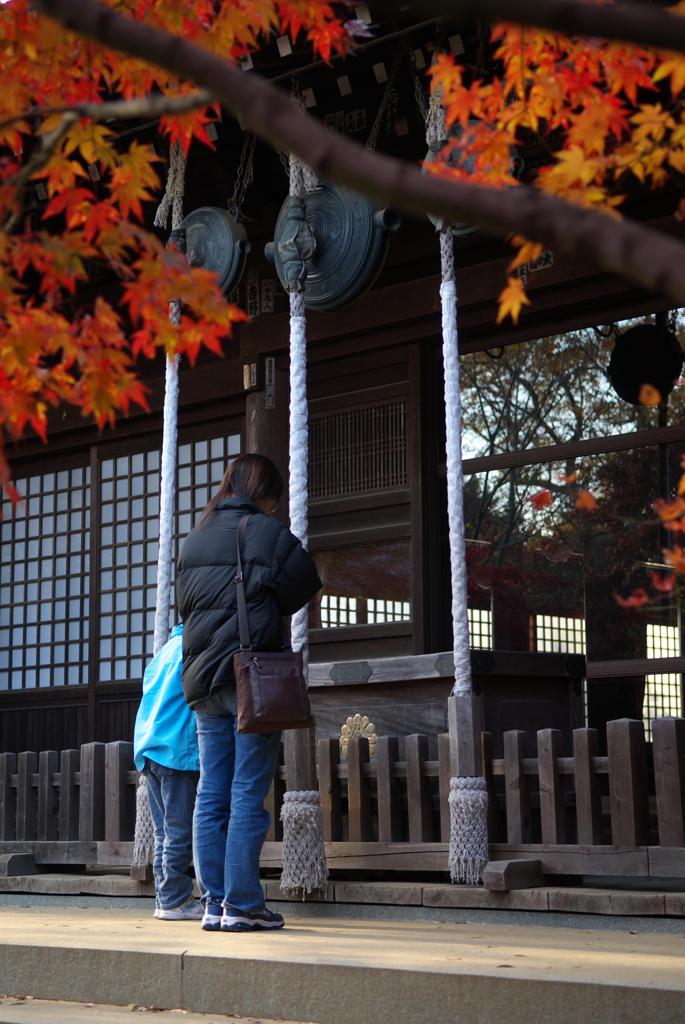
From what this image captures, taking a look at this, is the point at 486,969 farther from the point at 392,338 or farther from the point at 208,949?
the point at 392,338

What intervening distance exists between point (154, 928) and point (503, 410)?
18.6 feet

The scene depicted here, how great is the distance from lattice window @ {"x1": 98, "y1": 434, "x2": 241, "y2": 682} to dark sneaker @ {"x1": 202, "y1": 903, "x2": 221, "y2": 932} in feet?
14.6

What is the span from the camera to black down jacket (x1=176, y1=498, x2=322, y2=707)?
5.50 metres

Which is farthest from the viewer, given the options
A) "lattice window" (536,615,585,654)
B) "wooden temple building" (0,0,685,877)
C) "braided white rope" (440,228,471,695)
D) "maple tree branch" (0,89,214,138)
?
"lattice window" (536,615,585,654)

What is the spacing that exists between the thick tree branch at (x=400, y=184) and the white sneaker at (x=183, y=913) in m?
4.46

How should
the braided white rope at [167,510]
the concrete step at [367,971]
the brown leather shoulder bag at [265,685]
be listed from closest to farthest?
the concrete step at [367,971]
the brown leather shoulder bag at [265,685]
the braided white rope at [167,510]

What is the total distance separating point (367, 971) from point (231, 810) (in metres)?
1.23

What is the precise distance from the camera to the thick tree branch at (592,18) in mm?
2150

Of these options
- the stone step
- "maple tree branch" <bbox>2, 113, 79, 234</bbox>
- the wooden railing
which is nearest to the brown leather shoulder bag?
the stone step

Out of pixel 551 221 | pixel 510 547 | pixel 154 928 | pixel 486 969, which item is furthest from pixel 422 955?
pixel 510 547

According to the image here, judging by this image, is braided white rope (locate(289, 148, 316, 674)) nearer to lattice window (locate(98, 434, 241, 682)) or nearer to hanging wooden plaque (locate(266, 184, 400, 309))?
hanging wooden plaque (locate(266, 184, 400, 309))

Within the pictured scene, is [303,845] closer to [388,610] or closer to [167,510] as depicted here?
[167,510]

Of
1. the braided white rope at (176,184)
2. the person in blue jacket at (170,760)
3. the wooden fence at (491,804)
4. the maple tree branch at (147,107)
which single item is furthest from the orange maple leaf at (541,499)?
the maple tree branch at (147,107)

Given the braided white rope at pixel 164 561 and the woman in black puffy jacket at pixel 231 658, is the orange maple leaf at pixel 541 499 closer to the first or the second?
the braided white rope at pixel 164 561
